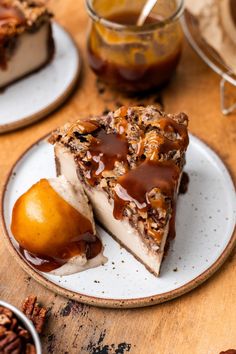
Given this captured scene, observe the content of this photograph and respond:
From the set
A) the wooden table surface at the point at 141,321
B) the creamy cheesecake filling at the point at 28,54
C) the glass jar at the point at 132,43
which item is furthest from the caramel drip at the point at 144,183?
the creamy cheesecake filling at the point at 28,54

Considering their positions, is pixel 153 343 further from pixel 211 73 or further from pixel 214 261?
pixel 211 73

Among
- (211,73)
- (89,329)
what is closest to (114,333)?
(89,329)

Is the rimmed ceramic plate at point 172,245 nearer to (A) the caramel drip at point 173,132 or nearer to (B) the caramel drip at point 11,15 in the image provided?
(A) the caramel drip at point 173,132

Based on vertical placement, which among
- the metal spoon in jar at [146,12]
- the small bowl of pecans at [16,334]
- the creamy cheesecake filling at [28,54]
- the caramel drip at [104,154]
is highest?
the small bowl of pecans at [16,334]

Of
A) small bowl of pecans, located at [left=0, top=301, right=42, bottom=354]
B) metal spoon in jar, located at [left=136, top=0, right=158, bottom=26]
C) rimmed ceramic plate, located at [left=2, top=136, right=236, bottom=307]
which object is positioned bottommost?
rimmed ceramic plate, located at [left=2, top=136, right=236, bottom=307]

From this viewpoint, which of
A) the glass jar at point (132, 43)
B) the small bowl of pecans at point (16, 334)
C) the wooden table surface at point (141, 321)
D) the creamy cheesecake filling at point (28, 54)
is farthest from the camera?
the creamy cheesecake filling at point (28, 54)

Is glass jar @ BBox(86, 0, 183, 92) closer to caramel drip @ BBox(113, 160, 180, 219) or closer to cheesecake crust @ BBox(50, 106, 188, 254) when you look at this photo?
cheesecake crust @ BBox(50, 106, 188, 254)

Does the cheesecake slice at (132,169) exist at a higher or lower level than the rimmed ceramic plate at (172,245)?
higher

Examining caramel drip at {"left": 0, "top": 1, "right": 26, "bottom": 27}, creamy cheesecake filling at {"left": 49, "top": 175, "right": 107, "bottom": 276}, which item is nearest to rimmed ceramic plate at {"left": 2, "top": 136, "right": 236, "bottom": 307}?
creamy cheesecake filling at {"left": 49, "top": 175, "right": 107, "bottom": 276}
